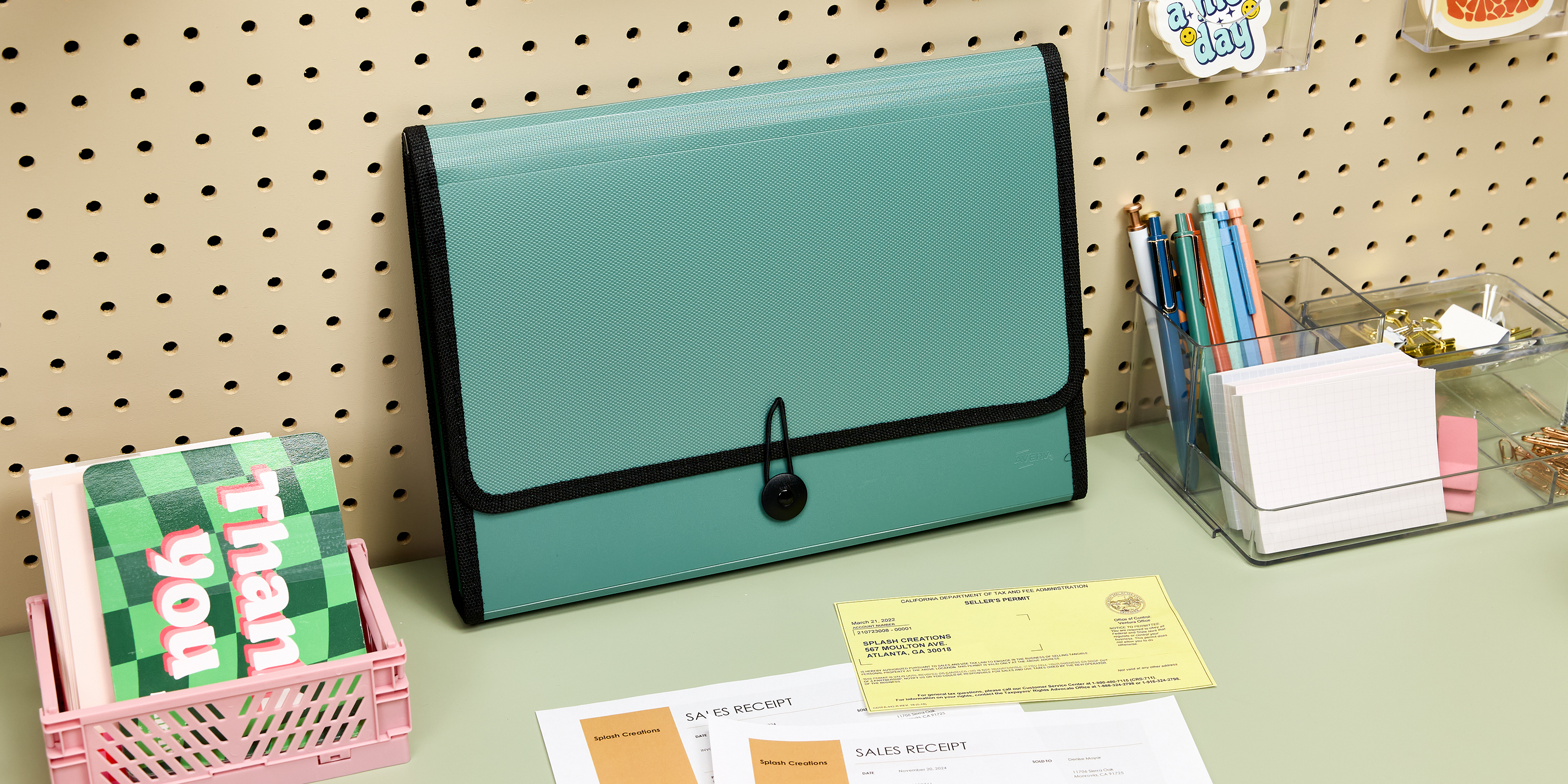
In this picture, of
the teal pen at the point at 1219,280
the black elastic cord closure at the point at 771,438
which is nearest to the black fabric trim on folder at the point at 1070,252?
the teal pen at the point at 1219,280

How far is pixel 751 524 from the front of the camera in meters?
0.94

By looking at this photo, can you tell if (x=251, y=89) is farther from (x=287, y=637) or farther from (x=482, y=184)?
(x=287, y=637)

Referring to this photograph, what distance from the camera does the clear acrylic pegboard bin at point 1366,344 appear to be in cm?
100

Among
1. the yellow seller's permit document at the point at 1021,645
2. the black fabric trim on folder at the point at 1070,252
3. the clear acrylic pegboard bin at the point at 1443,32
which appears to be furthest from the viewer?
the clear acrylic pegboard bin at the point at 1443,32

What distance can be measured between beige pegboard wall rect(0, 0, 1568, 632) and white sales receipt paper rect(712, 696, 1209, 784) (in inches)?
14.4

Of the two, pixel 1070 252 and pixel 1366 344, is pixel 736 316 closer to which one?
pixel 1070 252

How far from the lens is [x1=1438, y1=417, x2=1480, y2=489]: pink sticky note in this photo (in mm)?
1009

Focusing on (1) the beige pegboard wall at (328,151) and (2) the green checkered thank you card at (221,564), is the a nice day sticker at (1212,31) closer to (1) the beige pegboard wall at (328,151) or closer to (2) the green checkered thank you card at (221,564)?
(1) the beige pegboard wall at (328,151)

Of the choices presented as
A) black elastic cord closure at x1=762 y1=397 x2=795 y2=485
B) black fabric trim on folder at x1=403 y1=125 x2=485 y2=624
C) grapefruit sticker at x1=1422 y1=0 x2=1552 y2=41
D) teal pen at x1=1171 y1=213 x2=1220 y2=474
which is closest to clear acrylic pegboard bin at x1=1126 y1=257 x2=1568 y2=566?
teal pen at x1=1171 y1=213 x2=1220 y2=474

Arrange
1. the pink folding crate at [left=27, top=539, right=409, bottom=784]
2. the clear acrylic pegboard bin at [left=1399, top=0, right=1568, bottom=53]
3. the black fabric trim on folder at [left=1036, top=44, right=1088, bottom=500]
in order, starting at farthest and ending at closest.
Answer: the clear acrylic pegboard bin at [left=1399, top=0, right=1568, bottom=53]
the black fabric trim on folder at [left=1036, top=44, right=1088, bottom=500]
the pink folding crate at [left=27, top=539, right=409, bottom=784]

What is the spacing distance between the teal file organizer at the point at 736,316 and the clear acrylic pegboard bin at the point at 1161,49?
0.27ft

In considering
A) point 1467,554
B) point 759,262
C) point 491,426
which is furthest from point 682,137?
point 1467,554

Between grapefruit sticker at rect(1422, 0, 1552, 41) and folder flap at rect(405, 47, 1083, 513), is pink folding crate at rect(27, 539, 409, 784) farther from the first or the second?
grapefruit sticker at rect(1422, 0, 1552, 41)

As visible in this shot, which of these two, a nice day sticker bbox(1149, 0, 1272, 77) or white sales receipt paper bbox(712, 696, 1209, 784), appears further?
a nice day sticker bbox(1149, 0, 1272, 77)
